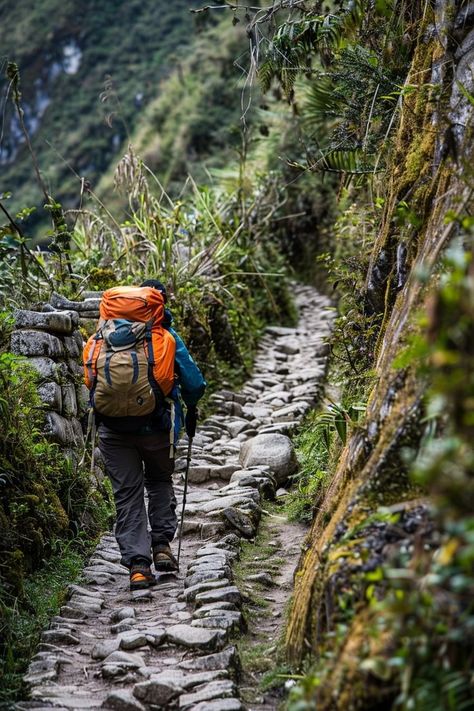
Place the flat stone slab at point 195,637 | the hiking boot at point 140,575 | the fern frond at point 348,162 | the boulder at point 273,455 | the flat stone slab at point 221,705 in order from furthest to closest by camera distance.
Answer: the boulder at point 273,455
the fern frond at point 348,162
the hiking boot at point 140,575
the flat stone slab at point 195,637
the flat stone slab at point 221,705

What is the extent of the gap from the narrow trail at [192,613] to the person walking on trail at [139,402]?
271 mm

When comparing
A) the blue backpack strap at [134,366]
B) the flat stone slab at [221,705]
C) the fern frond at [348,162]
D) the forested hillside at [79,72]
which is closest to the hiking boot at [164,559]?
the blue backpack strap at [134,366]

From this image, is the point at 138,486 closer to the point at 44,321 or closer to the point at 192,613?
the point at 192,613

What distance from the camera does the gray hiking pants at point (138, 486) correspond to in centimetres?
500

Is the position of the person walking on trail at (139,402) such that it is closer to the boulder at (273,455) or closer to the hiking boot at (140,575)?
the hiking boot at (140,575)

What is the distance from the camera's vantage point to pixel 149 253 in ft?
29.9

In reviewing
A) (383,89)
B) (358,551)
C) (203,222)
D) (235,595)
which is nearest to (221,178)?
(203,222)

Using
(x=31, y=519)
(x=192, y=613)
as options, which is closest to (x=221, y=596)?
(x=192, y=613)

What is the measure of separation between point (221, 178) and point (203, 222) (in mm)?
6644

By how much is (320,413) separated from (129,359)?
2113mm

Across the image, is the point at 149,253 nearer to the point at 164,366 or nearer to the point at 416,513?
the point at 164,366

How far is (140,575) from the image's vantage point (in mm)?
4828

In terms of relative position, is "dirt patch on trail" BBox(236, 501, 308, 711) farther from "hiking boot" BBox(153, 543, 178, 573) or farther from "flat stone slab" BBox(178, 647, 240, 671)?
"hiking boot" BBox(153, 543, 178, 573)

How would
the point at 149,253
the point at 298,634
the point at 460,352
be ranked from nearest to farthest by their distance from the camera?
the point at 460,352 < the point at 298,634 < the point at 149,253
